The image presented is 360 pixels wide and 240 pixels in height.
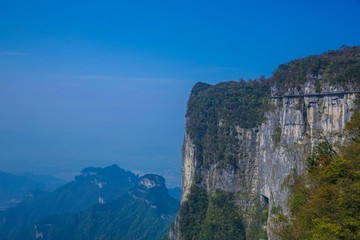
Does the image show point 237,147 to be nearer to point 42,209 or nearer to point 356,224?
point 356,224

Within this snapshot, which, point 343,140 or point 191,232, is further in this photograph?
point 191,232

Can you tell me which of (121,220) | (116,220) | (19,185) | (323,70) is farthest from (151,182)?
(19,185)

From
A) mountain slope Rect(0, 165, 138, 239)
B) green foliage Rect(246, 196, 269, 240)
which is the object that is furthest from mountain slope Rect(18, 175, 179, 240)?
green foliage Rect(246, 196, 269, 240)

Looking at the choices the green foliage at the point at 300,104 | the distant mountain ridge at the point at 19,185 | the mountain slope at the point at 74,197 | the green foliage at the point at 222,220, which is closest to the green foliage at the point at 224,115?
the green foliage at the point at 222,220

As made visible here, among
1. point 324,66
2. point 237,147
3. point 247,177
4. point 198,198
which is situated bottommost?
point 198,198

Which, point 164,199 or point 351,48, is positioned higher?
point 351,48

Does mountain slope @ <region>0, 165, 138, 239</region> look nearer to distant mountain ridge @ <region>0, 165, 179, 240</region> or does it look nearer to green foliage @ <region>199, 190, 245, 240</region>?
distant mountain ridge @ <region>0, 165, 179, 240</region>

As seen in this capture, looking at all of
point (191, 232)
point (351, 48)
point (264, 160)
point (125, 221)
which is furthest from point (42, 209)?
point (351, 48)
